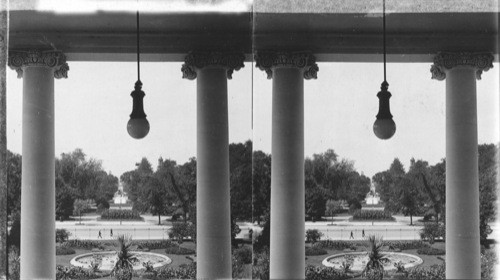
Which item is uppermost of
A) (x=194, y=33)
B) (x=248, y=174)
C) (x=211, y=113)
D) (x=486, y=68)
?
(x=194, y=33)

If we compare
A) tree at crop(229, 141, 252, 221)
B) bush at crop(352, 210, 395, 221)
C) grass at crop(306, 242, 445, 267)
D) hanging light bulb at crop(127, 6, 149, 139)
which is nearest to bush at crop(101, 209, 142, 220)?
tree at crop(229, 141, 252, 221)

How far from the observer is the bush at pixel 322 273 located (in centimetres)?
1320

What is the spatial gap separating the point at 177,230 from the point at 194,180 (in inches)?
49.7

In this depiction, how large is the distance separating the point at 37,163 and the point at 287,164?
537cm

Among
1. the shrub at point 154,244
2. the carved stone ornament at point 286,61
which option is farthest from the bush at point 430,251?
the shrub at point 154,244

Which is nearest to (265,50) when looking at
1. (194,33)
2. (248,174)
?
(194,33)

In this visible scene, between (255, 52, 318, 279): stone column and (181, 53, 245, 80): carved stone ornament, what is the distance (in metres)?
0.47

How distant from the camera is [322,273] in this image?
13398 millimetres

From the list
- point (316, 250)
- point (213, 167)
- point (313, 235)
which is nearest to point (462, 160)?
point (313, 235)

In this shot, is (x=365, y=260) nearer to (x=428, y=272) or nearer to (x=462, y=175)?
(x=428, y=272)

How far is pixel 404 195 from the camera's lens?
13.4m

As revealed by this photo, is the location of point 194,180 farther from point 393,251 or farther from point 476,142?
point 476,142

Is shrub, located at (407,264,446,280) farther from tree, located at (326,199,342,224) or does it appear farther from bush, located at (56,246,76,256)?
bush, located at (56,246,76,256)

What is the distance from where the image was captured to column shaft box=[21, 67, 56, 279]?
12000 mm
